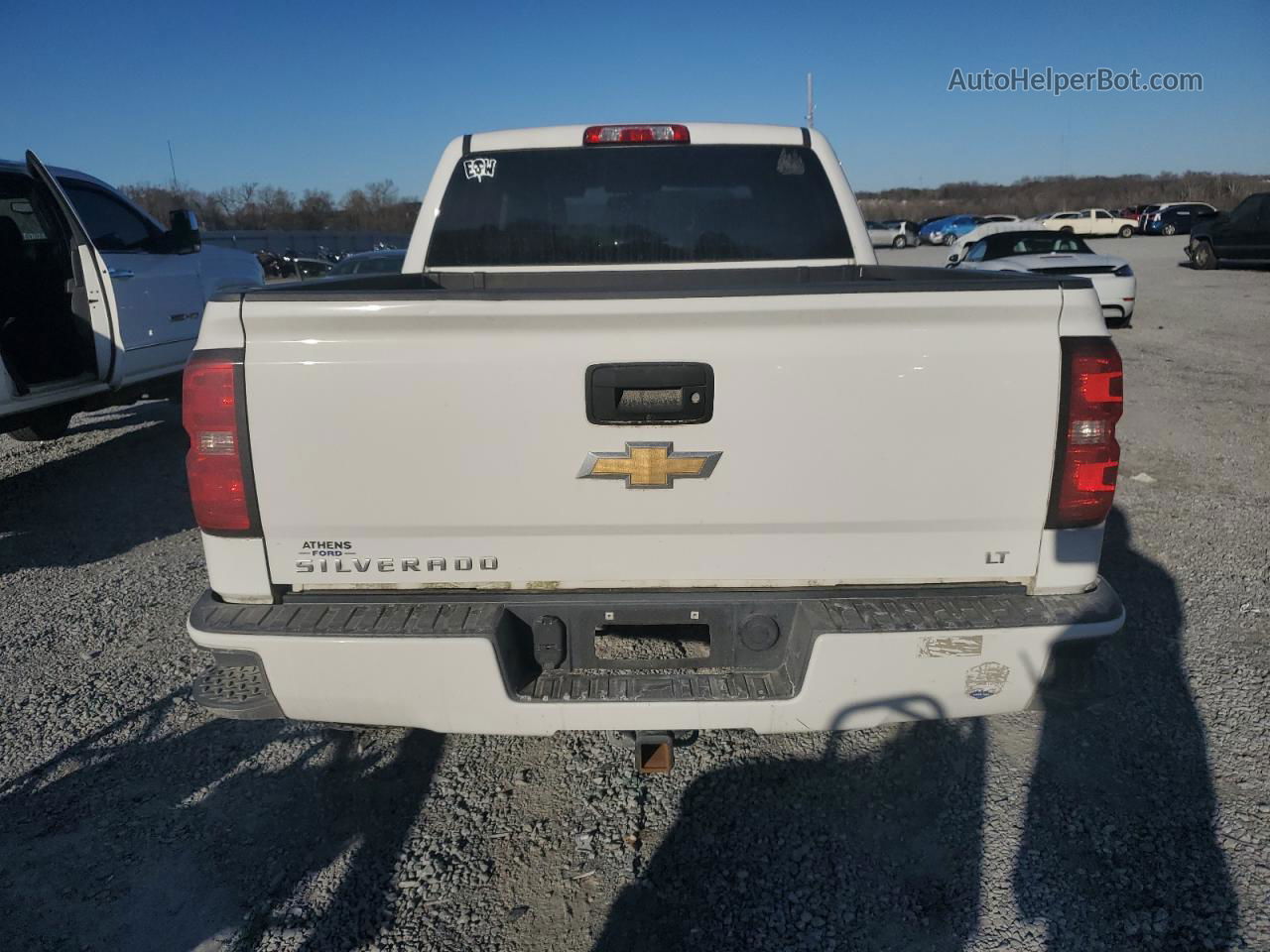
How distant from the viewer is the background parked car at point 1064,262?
43.1 ft

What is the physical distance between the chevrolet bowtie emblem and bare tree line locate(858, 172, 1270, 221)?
70.6 m

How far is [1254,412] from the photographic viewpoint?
27.6ft

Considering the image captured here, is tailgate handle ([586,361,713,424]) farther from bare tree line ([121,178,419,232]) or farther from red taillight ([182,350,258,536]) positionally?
bare tree line ([121,178,419,232])

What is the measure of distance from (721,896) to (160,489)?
18.8 feet

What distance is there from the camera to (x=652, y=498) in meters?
2.21

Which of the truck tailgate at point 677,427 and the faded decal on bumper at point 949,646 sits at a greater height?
the truck tailgate at point 677,427

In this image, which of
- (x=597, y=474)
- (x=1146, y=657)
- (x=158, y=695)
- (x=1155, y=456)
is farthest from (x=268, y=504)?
(x=1155, y=456)

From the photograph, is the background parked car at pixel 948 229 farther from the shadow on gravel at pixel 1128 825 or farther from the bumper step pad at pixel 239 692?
the bumper step pad at pixel 239 692

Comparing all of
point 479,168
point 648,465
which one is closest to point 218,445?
point 648,465

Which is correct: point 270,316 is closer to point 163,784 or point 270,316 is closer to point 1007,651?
point 163,784

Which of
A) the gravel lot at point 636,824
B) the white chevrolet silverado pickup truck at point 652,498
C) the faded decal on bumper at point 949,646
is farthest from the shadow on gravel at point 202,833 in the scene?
the faded decal on bumper at point 949,646

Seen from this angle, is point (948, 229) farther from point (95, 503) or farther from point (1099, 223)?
point (95, 503)

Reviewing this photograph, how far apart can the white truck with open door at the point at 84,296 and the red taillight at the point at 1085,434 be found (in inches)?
229

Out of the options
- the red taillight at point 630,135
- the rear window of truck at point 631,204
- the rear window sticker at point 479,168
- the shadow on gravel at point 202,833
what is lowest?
the shadow on gravel at point 202,833
